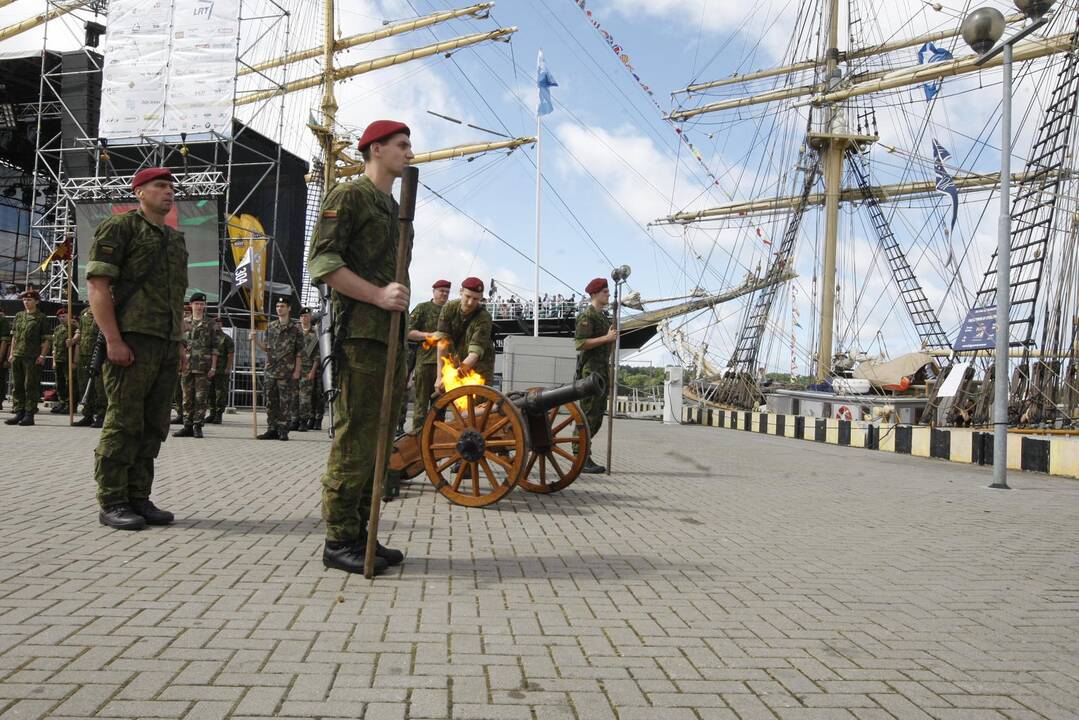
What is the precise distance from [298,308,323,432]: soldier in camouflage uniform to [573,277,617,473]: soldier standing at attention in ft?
16.3

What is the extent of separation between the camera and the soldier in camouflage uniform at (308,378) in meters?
12.2

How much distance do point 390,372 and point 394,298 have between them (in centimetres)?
32

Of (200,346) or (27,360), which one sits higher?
(200,346)

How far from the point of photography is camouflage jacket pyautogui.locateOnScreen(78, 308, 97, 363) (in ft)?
38.1

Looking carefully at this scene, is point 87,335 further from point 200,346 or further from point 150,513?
point 150,513

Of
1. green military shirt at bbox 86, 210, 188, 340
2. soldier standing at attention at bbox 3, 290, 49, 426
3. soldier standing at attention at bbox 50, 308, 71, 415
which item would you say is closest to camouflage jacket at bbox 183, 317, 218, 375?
soldier standing at attention at bbox 50, 308, 71, 415

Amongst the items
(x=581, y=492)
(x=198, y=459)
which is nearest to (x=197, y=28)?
(x=198, y=459)

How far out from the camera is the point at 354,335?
3.56 meters

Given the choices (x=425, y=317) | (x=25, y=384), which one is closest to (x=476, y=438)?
(x=425, y=317)

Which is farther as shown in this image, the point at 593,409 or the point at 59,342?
the point at 59,342

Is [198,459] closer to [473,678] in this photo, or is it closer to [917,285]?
[473,678]

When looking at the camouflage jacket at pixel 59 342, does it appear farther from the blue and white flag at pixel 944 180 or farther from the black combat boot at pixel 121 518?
the blue and white flag at pixel 944 180

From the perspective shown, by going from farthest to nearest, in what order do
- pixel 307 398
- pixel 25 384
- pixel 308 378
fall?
1. pixel 307 398
2. pixel 308 378
3. pixel 25 384

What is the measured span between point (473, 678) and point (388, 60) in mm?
36429
